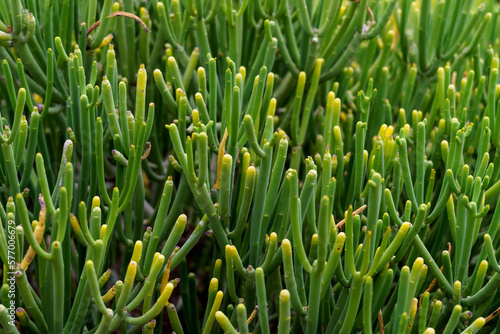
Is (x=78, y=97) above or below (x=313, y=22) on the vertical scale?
below

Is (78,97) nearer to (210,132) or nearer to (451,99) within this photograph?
(210,132)

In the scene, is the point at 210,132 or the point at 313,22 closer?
the point at 210,132

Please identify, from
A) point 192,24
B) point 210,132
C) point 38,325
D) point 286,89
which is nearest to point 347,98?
point 286,89

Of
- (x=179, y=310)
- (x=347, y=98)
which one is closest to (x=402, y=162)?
(x=347, y=98)

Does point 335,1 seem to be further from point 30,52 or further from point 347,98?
point 30,52

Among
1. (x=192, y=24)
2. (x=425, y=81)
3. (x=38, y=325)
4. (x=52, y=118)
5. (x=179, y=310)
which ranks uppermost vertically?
A: (x=192, y=24)

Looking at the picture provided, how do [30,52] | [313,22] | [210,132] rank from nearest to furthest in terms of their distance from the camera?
1. [210,132]
2. [30,52]
3. [313,22]

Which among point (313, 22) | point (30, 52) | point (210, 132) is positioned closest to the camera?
point (210, 132)
